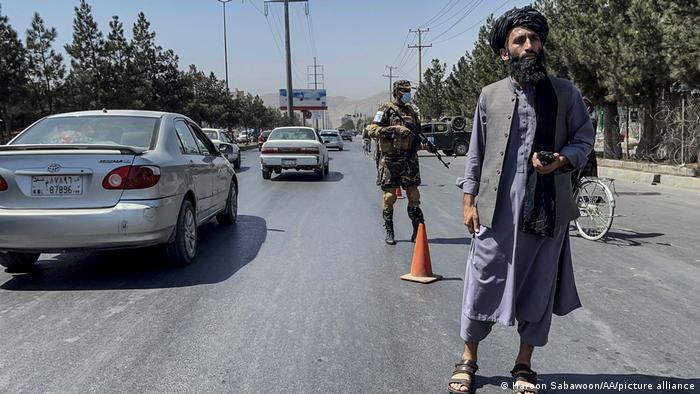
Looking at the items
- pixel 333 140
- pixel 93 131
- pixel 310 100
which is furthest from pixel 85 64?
pixel 310 100

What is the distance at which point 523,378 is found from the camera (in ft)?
9.95

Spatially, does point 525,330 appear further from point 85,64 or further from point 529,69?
point 85,64

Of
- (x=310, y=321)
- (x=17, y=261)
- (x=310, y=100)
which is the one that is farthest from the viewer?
(x=310, y=100)

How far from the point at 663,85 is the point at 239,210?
43.5ft

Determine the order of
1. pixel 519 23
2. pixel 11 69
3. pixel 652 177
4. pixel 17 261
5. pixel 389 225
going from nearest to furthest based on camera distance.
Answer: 1. pixel 519 23
2. pixel 17 261
3. pixel 389 225
4. pixel 652 177
5. pixel 11 69

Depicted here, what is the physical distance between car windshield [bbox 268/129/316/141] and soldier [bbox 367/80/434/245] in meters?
9.93

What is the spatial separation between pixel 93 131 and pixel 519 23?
15.0 ft

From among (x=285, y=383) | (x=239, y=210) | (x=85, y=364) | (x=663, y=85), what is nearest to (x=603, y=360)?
(x=285, y=383)

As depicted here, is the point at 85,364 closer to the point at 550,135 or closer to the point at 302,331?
the point at 302,331

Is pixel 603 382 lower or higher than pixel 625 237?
lower

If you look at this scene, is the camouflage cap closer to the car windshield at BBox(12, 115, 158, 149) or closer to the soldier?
the soldier

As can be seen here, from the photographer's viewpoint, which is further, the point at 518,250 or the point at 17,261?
the point at 17,261

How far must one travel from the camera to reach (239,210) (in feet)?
33.1

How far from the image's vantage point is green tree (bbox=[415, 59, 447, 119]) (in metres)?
52.7
